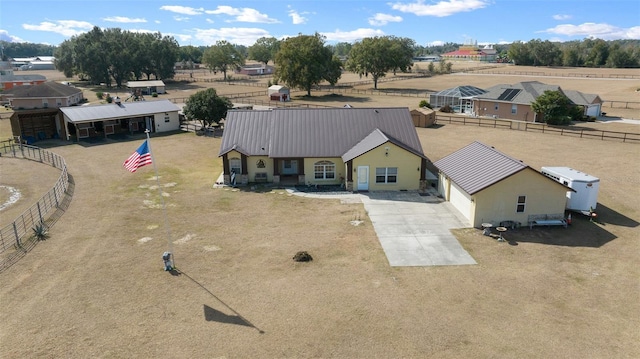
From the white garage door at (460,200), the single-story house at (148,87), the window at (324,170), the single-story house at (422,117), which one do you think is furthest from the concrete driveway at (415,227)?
the single-story house at (148,87)

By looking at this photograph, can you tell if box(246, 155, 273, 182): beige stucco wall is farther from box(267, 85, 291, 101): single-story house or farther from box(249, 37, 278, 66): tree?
box(249, 37, 278, 66): tree

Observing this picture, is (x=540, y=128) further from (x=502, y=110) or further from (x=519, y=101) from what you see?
(x=502, y=110)

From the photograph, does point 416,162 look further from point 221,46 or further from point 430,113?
point 221,46

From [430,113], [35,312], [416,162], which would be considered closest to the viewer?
[35,312]

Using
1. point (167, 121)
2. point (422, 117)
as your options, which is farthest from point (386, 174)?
point (167, 121)

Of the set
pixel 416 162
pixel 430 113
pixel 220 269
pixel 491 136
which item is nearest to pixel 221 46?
pixel 430 113

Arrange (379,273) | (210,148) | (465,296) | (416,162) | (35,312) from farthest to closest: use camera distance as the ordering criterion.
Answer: (210,148), (416,162), (379,273), (465,296), (35,312)

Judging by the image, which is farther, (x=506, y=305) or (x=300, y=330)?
(x=506, y=305)

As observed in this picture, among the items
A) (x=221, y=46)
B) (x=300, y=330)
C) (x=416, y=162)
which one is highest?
(x=221, y=46)
